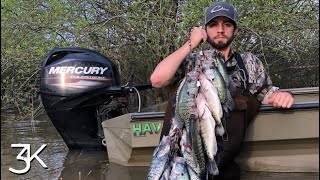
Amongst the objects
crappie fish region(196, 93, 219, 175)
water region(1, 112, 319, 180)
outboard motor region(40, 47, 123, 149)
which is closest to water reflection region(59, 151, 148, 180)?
water region(1, 112, 319, 180)

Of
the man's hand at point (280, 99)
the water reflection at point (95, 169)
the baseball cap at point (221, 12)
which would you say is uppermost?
the baseball cap at point (221, 12)

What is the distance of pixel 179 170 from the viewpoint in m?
2.44

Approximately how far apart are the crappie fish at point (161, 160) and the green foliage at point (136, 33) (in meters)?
4.07

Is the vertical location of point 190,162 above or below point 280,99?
below

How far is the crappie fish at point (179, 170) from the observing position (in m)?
2.43

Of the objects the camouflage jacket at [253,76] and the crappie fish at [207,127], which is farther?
the camouflage jacket at [253,76]

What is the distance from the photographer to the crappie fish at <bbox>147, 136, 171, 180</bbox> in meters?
2.49

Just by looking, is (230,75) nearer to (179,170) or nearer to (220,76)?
(220,76)

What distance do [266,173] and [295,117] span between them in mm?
1057

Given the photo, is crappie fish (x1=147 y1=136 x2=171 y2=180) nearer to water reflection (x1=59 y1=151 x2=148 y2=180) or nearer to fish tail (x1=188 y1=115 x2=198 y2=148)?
fish tail (x1=188 y1=115 x2=198 y2=148)

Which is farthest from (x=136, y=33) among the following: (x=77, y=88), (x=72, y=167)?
(x=72, y=167)

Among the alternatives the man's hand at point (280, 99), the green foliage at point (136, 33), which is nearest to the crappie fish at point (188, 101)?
the man's hand at point (280, 99)

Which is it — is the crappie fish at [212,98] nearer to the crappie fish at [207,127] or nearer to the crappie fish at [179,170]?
the crappie fish at [207,127]

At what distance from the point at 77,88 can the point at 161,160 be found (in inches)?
124
